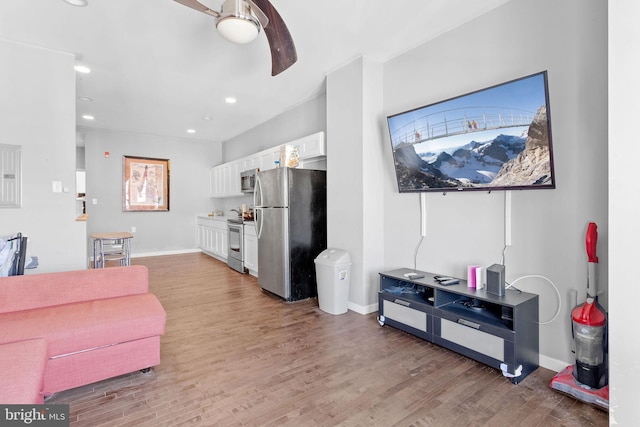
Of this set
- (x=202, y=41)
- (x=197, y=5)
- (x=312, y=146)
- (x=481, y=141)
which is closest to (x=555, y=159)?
(x=481, y=141)

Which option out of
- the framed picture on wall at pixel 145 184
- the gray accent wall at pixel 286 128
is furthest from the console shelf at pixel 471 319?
the framed picture on wall at pixel 145 184

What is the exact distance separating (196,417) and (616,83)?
9.42 ft

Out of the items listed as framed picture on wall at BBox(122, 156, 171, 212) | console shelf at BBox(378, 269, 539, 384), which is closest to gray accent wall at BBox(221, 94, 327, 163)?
framed picture on wall at BBox(122, 156, 171, 212)

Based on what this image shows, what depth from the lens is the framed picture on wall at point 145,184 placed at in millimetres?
6980

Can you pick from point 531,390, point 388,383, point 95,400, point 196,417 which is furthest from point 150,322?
point 531,390

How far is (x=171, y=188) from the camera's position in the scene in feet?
24.7

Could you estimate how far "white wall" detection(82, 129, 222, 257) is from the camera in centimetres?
666

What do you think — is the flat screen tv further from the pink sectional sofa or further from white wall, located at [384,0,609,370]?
the pink sectional sofa

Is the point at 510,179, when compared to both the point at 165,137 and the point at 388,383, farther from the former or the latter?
the point at 165,137

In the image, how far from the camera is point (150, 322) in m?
2.17

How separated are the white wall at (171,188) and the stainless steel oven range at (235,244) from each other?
7.59 feet

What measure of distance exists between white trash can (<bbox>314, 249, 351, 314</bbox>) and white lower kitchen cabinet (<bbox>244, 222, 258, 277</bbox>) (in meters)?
1.83

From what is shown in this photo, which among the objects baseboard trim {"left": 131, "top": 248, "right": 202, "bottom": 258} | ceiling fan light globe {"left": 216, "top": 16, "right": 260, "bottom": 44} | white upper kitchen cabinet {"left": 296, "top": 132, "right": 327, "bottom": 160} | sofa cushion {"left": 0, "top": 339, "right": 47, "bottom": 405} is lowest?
baseboard trim {"left": 131, "top": 248, "right": 202, "bottom": 258}

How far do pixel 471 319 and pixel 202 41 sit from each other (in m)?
3.45
